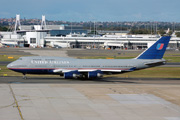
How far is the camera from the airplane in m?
57.1

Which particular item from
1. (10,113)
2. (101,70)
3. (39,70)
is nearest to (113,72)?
(101,70)

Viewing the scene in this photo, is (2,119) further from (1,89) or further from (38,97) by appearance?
(1,89)

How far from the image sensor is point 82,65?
5825 cm

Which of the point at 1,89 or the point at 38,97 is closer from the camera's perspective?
the point at 38,97

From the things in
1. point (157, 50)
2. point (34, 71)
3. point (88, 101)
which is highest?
point (157, 50)

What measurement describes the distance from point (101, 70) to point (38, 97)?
784 inches

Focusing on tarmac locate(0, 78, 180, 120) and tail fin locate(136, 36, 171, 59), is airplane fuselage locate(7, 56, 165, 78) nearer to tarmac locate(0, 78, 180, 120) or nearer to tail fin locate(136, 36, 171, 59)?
tail fin locate(136, 36, 171, 59)

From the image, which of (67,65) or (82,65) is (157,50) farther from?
(67,65)

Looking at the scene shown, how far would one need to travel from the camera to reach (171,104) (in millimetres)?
38844

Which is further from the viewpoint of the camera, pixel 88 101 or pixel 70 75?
pixel 70 75

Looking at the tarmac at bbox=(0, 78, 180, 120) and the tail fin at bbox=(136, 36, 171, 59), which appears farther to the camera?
the tail fin at bbox=(136, 36, 171, 59)

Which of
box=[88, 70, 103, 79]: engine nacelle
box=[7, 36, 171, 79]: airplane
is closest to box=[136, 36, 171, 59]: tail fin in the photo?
box=[7, 36, 171, 79]: airplane

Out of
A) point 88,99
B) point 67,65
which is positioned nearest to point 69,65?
point 67,65

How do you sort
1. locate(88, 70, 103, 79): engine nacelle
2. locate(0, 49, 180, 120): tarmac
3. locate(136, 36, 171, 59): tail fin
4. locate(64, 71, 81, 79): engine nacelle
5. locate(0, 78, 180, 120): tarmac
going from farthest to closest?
locate(136, 36, 171, 59): tail fin → locate(88, 70, 103, 79): engine nacelle → locate(64, 71, 81, 79): engine nacelle → locate(0, 49, 180, 120): tarmac → locate(0, 78, 180, 120): tarmac
